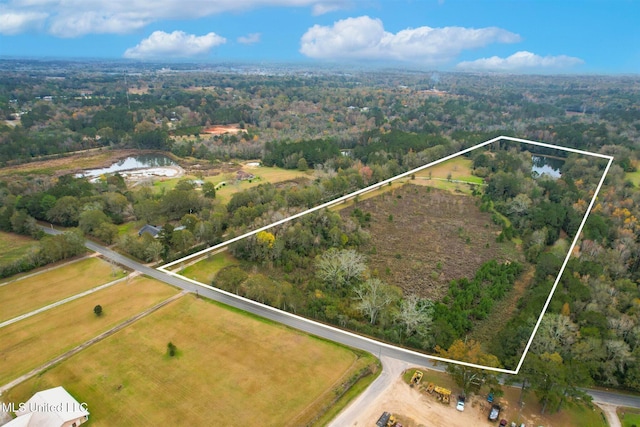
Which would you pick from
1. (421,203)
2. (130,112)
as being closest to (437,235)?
(421,203)

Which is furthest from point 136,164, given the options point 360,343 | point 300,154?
point 360,343

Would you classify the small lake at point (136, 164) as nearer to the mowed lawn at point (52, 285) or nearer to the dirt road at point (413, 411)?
the mowed lawn at point (52, 285)

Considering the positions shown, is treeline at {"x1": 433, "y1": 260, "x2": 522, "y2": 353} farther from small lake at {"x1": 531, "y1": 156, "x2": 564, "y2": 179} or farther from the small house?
the small house

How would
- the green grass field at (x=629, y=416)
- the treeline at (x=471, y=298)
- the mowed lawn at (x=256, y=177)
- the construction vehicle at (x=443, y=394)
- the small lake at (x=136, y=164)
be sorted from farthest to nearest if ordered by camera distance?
the small lake at (x=136, y=164) < the mowed lawn at (x=256, y=177) < the treeline at (x=471, y=298) < the construction vehicle at (x=443, y=394) < the green grass field at (x=629, y=416)

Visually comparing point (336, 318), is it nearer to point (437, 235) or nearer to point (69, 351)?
point (437, 235)

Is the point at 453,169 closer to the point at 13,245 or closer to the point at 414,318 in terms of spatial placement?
the point at 414,318

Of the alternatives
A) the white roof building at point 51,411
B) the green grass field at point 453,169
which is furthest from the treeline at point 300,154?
the white roof building at point 51,411

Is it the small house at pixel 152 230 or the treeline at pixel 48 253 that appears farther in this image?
the small house at pixel 152 230
